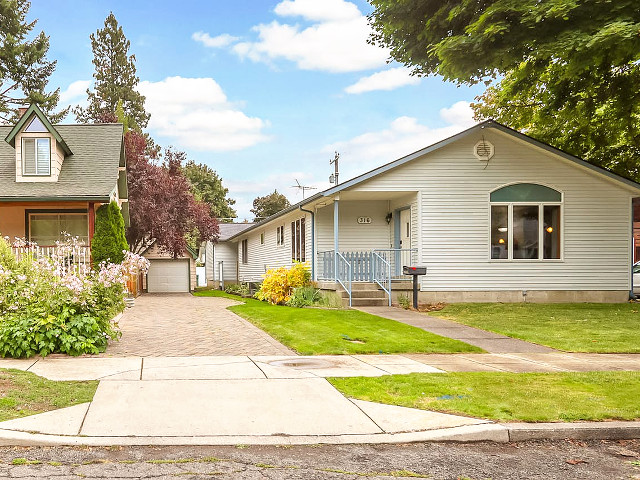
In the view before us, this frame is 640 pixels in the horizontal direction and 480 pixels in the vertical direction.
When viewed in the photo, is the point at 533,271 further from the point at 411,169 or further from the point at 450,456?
the point at 450,456

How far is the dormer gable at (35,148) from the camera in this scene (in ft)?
62.0

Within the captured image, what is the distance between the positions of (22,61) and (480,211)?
32.4 metres

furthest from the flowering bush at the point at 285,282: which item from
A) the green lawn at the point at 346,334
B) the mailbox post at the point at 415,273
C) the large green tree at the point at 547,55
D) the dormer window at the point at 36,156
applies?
the dormer window at the point at 36,156

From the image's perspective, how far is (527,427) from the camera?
5395 millimetres

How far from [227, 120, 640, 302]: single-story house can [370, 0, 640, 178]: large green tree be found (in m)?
2.19

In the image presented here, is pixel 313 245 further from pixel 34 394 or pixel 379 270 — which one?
pixel 34 394

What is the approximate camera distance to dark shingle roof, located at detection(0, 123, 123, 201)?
1784cm

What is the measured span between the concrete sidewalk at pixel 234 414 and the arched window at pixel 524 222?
10409 mm

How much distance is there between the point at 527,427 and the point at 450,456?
99 cm

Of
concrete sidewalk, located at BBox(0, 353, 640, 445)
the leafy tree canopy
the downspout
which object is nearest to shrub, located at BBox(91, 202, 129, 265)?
the downspout

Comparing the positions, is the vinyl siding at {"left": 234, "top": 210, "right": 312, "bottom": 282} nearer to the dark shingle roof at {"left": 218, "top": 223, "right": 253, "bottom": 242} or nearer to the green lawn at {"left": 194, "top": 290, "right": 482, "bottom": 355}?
the dark shingle roof at {"left": 218, "top": 223, "right": 253, "bottom": 242}

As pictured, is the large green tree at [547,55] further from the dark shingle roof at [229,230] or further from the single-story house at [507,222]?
the dark shingle roof at [229,230]

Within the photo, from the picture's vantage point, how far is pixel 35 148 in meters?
19.0

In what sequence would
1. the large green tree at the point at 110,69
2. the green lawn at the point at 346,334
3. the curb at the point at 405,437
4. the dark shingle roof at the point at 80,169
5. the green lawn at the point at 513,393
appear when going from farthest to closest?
1. the large green tree at the point at 110,69
2. the dark shingle roof at the point at 80,169
3. the green lawn at the point at 346,334
4. the green lawn at the point at 513,393
5. the curb at the point at 405,437
